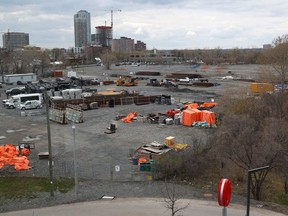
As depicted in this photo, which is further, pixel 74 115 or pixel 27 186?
pixel 74 115

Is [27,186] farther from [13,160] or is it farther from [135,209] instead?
[135,209]

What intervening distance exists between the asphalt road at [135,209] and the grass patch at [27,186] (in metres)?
2.25

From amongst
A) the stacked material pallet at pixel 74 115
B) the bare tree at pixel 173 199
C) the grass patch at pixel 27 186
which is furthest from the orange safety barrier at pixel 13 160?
the stacked material pallet at pixel 74 115

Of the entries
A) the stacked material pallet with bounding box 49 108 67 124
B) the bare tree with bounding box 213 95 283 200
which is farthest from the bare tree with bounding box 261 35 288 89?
the bare tree with bounding box 213 95 283 200

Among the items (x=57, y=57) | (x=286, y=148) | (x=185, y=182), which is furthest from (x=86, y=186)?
(x=57, y=57)

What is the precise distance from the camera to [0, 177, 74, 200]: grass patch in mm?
19031

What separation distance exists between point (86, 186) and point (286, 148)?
11.0 m

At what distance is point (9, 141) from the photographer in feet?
104

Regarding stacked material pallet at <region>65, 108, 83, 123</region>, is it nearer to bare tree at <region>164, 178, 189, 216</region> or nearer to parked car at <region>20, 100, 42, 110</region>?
A: parked car at <region>20, 100, 42, 110</region>

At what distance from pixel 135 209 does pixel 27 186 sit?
23.8 ft

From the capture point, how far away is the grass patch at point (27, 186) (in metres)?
19.0

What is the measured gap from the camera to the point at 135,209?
1673cm

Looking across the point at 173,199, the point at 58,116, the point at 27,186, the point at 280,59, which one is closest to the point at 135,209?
the point at 173,199

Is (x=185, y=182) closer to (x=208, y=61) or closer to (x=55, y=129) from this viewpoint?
(x=55, y=129)
